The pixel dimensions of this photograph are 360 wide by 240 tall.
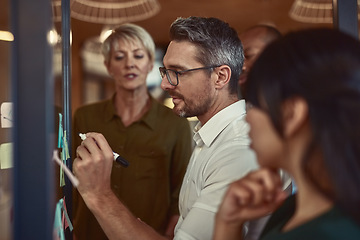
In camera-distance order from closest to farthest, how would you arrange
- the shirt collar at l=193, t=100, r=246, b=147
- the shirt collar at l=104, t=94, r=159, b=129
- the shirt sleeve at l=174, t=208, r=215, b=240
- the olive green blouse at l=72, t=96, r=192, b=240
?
the shirt sleeve at l=174, t=208, r=215, b=240
the shirt collar at l=193, t=100, r=246, b=147
the olive green blouse at l=72, t=96, r=192, b=240
the shirt collar at l=104, t=94, r=159, b=129

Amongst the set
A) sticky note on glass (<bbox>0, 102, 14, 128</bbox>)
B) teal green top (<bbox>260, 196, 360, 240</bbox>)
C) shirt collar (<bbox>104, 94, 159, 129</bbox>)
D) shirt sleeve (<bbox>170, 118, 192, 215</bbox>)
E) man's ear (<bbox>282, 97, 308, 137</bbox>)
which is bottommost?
shirt sleeve (<bbox>170, 118, 192, 215</bbox>)

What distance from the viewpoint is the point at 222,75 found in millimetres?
1573

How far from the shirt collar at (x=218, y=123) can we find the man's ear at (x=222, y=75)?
9 cm

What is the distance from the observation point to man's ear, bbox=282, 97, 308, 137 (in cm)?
76

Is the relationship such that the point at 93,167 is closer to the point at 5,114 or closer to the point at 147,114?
the point at 5,114

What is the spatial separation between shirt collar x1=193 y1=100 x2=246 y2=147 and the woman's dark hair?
0.63m

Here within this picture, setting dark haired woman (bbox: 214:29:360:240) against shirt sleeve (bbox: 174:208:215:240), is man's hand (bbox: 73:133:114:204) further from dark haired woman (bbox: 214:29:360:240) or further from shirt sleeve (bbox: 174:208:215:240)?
dark haired woman (bbox: 214:29:360:240)

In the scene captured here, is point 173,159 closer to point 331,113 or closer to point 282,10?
point 331,113

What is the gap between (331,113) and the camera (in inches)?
28.9

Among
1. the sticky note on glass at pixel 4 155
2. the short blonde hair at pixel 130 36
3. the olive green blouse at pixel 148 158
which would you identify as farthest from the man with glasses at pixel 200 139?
the short blonde hair at pixel 130 36

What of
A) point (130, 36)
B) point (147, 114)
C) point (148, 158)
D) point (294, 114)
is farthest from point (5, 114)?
point (130, 36)

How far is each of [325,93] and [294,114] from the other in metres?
0.06

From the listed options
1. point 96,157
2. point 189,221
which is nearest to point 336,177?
point 189,221

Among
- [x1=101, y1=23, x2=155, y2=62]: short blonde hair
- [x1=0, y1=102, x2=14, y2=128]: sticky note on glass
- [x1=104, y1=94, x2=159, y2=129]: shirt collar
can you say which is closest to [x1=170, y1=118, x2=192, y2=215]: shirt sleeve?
[x1=104, y1=94, x2=159, y2=129]: shirt collar
